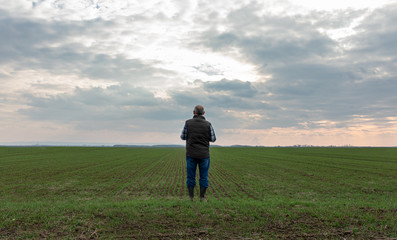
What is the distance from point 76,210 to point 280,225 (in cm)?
494

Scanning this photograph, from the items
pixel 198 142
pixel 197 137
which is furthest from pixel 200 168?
pixel 197 137

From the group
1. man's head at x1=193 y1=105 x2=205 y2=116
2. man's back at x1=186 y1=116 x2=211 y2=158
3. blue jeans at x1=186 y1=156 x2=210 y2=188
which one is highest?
man's head at x1=193 y1=105 x2=205 y2=116

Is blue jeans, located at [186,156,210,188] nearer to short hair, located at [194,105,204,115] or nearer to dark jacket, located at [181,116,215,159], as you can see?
dark jacket, located at [181,116,215,159]

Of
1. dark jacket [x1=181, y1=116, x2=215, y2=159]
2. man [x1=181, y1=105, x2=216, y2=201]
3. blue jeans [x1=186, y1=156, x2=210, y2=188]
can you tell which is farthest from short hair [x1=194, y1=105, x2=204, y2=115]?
blue jeans [x1=186, y1=156, x2=210, y2=188]

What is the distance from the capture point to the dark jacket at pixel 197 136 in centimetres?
776

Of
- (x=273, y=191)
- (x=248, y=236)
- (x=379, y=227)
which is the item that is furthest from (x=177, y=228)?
(x=273, y=191)

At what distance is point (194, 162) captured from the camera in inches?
311

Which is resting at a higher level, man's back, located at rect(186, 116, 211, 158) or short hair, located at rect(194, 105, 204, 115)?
short hair, located at rect(194, 105, 204, 115)

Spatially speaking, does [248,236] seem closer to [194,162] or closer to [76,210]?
[194,162]

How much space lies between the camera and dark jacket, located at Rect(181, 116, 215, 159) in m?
7.76

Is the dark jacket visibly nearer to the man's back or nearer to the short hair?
the man's back

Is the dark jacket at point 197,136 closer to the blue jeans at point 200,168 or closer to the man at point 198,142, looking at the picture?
the man at point 198,142

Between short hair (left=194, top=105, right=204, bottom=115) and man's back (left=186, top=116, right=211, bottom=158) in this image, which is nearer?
man's back (left=186, top=116, right=211, bottom=158)

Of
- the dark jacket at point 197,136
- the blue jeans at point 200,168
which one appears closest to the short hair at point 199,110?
the dark jacket at point 197,136
